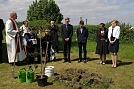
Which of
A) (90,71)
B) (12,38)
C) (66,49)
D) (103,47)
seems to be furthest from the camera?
(66,49)

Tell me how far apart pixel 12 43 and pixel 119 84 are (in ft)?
14.3

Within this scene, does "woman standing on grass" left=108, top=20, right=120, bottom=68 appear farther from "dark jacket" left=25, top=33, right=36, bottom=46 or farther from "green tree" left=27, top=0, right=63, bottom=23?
"green tree" left=27, top=0, right=63, bottom=23

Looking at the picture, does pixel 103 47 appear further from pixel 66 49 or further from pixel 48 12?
pixel 48 12

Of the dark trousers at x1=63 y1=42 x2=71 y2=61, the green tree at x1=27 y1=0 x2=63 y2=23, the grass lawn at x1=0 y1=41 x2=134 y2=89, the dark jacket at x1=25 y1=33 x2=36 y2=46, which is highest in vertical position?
the green tree at x1=27 y1=0 x2=63 y2=23

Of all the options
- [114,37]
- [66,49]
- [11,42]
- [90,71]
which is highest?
[114,37]

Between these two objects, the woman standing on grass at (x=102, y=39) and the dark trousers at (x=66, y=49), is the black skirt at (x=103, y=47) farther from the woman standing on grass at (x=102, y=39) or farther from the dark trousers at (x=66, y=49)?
the dark trousers at (x=66, y=49)

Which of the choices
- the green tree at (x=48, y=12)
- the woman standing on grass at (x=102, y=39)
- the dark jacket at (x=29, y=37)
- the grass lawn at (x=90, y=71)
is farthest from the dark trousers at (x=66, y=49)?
the green tree at (x=48, y=12)

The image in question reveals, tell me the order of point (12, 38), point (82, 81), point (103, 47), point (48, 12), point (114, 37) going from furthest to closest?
point (48, 12)
point (103, 47)
point (114, 37)
point (12, 38)
point (82, 81)

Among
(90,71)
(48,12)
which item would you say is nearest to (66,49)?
(90,71)

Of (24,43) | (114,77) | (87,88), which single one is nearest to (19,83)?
(87,88)

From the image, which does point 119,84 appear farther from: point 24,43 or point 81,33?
point 24,43

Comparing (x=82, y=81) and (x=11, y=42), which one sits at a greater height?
A: (x=11, y=42)

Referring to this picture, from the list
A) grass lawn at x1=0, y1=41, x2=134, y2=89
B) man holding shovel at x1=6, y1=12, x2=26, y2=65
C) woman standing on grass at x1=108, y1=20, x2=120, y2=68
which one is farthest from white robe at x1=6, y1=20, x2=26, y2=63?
woman standing on grass at x1=108, y1=20, x2=120, y2=68

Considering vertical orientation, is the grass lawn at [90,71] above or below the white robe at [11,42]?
below
